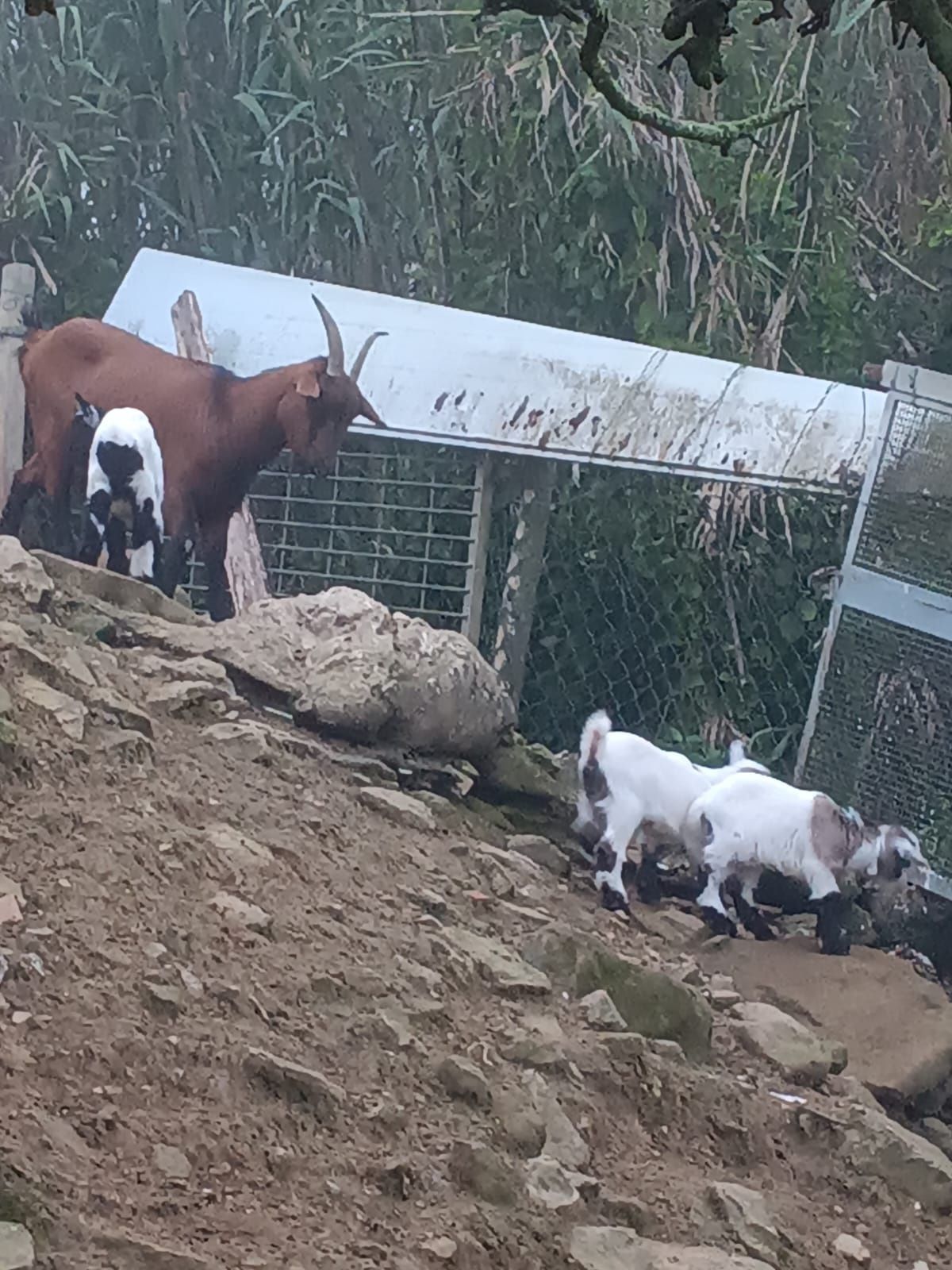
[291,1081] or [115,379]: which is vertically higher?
[115,379]

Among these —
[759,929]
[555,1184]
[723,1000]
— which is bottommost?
[759,929]

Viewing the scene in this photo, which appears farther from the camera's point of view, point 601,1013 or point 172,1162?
point 601,1013

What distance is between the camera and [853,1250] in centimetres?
268

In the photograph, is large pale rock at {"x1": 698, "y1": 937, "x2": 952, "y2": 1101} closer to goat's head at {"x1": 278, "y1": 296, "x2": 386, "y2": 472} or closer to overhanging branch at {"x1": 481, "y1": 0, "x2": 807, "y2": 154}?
goat's head at {"x1": 278, "y1": 296, "x2": 386, "y2": 472}

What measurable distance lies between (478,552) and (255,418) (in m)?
0.88

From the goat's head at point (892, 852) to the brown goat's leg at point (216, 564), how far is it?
2.26 m

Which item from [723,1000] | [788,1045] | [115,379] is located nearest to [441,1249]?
[788,1045]

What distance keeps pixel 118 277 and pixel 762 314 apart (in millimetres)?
2380

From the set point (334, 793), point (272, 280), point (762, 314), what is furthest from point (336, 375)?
point (334, 793)

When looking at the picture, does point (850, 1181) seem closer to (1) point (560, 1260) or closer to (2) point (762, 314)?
(1) point (560, 1260)

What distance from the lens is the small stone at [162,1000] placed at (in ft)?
7.75

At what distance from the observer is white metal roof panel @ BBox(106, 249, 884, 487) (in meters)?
4.95

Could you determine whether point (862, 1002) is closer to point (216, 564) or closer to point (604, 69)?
point (216, 564)

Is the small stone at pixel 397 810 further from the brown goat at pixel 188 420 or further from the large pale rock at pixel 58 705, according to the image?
the brown goat at pixel 188 420
